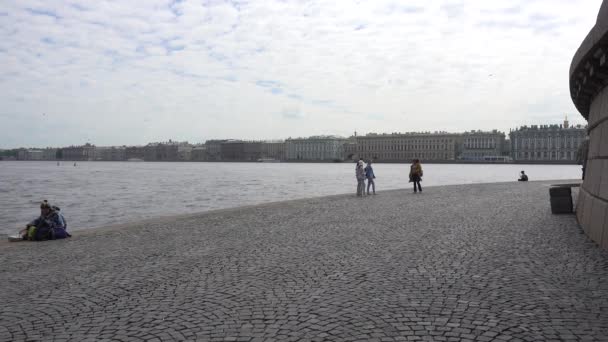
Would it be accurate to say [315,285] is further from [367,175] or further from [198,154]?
[198,154]

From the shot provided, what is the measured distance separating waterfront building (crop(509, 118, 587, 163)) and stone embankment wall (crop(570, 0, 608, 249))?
123 meters

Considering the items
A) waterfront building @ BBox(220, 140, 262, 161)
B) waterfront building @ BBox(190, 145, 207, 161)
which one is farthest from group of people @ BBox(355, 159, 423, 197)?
waterfront building @ BBox(190, 145, 207, 161)

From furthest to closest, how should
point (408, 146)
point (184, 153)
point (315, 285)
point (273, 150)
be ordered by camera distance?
point (184, 153), point (273, 150), point (408, 146), point (315, 285)

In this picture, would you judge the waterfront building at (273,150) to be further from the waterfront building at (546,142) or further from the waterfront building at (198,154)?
the waterfront building at (546,142)

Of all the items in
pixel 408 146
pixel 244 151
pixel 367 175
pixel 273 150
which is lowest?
pixel 367 175

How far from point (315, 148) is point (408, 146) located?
32.8m

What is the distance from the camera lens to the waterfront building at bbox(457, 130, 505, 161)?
133 meters

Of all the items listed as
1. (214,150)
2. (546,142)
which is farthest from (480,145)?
(214,150)

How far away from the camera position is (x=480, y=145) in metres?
135

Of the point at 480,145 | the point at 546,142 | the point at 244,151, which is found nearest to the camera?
the point at 546,142

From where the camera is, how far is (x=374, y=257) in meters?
6.09

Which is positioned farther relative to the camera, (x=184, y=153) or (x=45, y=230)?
(x=184, y=153)

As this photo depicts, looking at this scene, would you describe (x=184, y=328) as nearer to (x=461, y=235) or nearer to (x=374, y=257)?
(x=374, y=257)

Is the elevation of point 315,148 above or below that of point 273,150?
above
